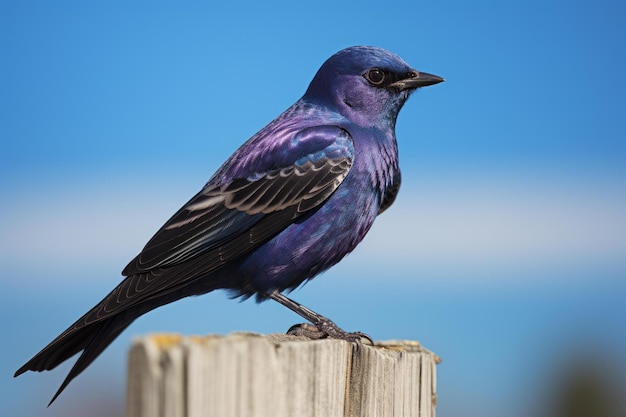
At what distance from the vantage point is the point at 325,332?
509 centimetres

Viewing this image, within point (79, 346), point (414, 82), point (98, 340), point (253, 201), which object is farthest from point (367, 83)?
point (79, 346)

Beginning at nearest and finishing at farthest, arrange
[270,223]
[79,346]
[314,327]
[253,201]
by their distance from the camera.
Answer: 1. [79,346]
2. [314,327]
3. [270,223]
4. [253,201]

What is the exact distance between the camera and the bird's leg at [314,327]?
16.4ft

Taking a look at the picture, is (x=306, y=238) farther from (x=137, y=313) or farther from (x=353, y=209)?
(x=137, y=313)

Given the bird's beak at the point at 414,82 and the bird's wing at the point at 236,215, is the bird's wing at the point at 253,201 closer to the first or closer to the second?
the bird's wing at the point at 236,215

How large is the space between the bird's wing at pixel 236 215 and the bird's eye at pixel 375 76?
69 centimetres

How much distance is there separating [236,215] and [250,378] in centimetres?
295

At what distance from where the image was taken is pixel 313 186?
555 cm

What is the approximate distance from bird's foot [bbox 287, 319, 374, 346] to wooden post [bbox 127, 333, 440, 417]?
45.2 inches

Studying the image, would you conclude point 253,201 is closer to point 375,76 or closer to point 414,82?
point 375,76

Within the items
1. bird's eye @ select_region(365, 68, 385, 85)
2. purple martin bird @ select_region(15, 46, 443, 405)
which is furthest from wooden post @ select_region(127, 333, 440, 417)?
bird's eye @ select_region(365, 68, 385, 85)

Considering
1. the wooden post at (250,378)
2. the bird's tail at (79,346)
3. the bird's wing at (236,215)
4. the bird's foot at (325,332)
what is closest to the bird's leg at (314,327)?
the bird's foot at (325,332)

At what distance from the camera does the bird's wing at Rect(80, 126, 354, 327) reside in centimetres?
520

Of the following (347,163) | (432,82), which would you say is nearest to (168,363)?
(347,163)
